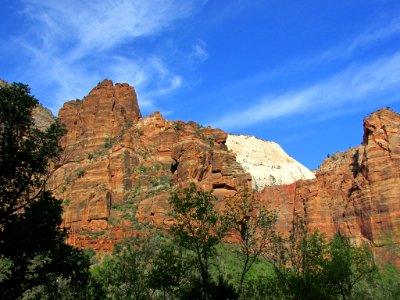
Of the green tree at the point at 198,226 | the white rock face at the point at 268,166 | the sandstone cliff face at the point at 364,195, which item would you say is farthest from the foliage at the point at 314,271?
the white rock face at the point at 268,166

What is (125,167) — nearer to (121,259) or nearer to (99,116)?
(99,116)

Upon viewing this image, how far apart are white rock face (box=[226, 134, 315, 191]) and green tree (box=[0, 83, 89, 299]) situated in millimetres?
115847

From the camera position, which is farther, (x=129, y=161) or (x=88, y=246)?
(x=129, y=161)

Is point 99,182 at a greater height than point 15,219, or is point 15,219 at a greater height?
point 99,182

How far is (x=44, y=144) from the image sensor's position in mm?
26625

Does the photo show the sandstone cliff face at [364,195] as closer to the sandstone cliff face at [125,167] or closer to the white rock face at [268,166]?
the sandstone cliff face at [125,167]

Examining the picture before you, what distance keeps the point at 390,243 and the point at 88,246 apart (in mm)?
59596

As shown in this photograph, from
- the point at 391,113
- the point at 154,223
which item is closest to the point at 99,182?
the point at 154,223

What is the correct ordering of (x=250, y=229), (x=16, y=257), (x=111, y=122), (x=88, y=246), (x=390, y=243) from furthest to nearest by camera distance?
1. (x=111, y=122)
2. (x=390, y=243)
3. (x=88, y=246)
4. (x=250, y=229)
5. (x=16, y=257)

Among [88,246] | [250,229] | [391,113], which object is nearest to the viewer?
[250,229]

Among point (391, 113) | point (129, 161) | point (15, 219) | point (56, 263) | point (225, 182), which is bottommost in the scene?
point (56, 263)

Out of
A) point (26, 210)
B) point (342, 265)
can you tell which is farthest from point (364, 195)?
point (26, 210)

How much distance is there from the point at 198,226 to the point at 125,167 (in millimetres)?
74458

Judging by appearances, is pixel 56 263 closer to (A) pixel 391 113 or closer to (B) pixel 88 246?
(B) pixel 88 246
